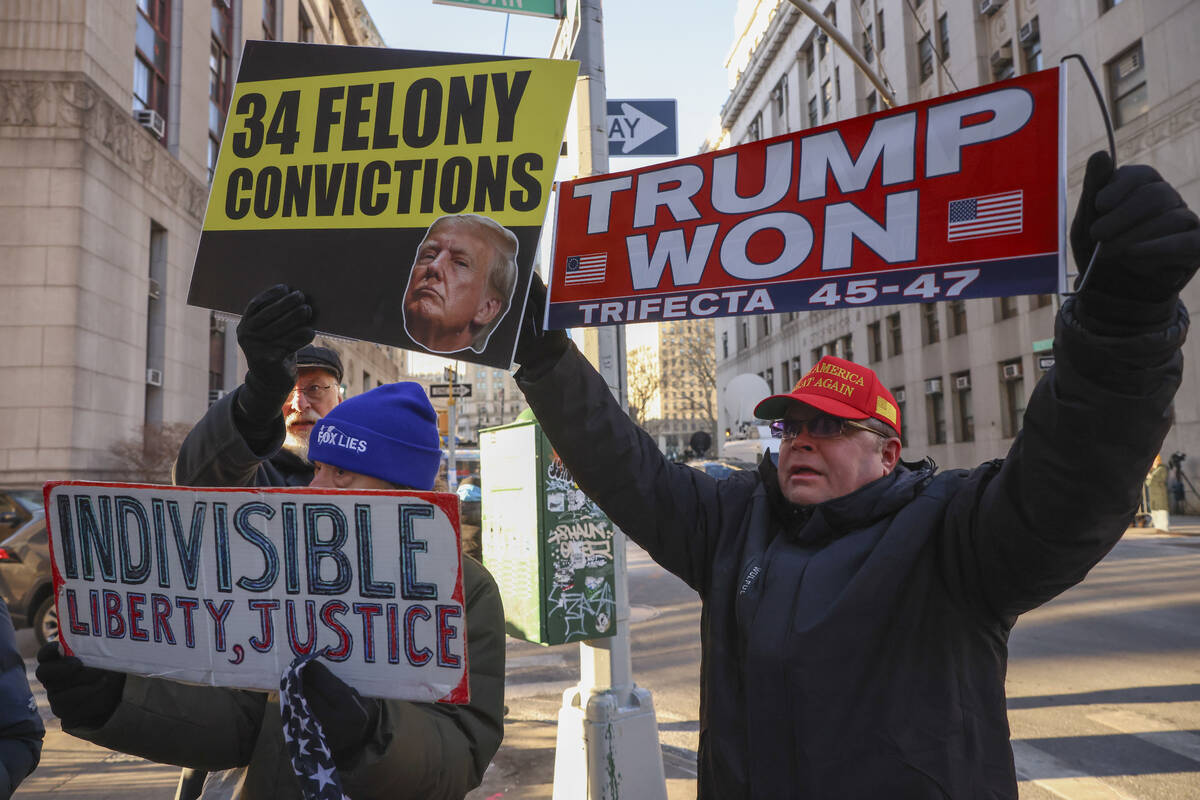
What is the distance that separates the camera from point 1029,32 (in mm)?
26422

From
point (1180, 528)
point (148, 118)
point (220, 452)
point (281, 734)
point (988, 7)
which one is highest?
point (988, 7)

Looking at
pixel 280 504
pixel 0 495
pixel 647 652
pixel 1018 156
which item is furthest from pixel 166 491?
pixel 0 495

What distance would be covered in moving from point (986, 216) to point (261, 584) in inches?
73.2

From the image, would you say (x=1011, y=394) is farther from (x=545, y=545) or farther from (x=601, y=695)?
(x=601, y=695)

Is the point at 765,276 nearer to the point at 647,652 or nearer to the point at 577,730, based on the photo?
the point at 577,730

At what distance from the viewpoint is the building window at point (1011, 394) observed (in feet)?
91.7

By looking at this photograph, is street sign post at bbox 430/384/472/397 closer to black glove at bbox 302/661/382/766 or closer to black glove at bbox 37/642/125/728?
black glove at bbox 37/642/125/728

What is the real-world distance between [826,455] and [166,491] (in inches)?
62.1

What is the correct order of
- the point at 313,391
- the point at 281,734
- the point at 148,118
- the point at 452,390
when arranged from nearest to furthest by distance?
the point at 281,734, the point at 313,391, the point at 452,390, the point at 148,118

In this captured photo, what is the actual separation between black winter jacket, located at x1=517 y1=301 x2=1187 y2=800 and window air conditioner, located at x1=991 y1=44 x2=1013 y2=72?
30.7 metres

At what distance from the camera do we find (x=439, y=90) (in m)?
2.38

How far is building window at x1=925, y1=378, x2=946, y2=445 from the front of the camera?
3319 cm

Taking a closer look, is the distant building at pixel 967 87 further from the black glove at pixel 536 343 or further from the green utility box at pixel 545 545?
the black glove at pixel 536 343

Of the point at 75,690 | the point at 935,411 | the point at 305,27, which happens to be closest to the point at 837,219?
the point at 75,690
